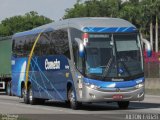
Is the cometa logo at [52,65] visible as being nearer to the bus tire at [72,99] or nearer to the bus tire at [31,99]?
the bus tire at [72,99]

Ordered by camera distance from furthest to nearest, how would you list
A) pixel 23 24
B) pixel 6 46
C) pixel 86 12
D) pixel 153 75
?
pixel 23 24 → pixel 86 12 → pixel 153 75 → pixel 6 46

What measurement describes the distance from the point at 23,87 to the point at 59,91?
5.81 meters

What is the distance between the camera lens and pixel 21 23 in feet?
502

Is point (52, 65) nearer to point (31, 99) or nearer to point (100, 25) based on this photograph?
point (100, 25)

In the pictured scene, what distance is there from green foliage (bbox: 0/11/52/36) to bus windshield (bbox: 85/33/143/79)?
422ft

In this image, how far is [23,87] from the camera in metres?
31.6

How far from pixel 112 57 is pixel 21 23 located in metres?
131

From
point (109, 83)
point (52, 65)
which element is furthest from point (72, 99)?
point (52, 65)

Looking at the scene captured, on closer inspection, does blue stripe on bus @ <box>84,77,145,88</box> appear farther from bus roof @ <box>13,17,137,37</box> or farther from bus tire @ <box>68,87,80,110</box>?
bus roof @ <box>13,17,137,37</box>

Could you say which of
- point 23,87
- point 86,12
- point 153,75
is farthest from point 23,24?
point 23,87

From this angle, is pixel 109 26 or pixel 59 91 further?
pixel 59 91

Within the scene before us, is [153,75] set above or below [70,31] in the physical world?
below

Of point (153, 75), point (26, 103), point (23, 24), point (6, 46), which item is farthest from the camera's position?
point (23, 24)

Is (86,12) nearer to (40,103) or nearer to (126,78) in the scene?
(40,103)
